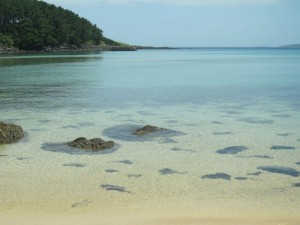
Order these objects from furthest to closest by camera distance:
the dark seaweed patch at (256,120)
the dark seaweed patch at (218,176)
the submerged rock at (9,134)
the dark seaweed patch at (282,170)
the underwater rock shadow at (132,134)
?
the dark seaweed patch at (256,120), the underwater rock shadow at (132,134), the submerged rock at (9,134), the dark seaweed patch at (282,170), the dark seaweed patch at (218,176)

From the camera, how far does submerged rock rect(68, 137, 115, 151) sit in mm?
14233

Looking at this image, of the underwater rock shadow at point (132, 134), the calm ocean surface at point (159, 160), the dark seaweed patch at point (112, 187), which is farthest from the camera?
the underwater rock shadow at point (132, 134)

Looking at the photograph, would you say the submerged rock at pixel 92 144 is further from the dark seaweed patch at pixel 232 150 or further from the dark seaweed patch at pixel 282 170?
the dark seaweed patch at pixel 282 170

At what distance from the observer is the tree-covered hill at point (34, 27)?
132500 millimetres

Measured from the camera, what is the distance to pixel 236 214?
28.7 ft

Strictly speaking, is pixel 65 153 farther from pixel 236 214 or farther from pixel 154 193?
pixel 236 214

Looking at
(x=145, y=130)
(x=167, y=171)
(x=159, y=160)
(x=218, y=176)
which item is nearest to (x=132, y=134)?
(x=145, y=130)

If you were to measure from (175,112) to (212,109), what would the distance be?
96.4 inches

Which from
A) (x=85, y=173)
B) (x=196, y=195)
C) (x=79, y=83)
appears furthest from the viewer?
(x=79, y=83)

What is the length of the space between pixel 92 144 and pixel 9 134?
3543 mm

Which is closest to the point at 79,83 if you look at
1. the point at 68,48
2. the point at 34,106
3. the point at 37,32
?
the point at 34,106

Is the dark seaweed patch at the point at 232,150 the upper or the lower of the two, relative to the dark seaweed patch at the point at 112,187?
upper

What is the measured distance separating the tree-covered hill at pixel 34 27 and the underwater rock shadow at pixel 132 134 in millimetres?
118618

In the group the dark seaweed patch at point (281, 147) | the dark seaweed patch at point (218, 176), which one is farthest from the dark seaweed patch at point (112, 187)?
the dark seaweed patch at point (281, 147)
